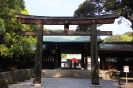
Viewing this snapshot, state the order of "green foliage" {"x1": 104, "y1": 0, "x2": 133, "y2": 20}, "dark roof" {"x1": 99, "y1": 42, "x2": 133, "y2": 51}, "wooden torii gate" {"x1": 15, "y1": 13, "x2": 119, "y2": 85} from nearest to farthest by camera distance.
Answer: "wooden torii gate" {"x1": 15, "y1": 13, "x2": 119, "y2": 85}
"green foliage" {"x1": 104, "y1": 0, "x2": 133, "y2": 20}
"dark roof" {"x1": 99, "y1": 42, "x2": 133, "y2": 51}

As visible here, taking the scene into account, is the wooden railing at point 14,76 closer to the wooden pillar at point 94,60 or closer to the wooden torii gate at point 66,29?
the wooden torii gate at point 66,29

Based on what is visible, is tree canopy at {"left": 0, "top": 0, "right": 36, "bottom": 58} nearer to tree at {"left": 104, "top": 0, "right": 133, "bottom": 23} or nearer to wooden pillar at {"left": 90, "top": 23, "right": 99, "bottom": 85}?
wooden pillar at {"left": 90, "top": 23, "right": 99, "bottom": 85}

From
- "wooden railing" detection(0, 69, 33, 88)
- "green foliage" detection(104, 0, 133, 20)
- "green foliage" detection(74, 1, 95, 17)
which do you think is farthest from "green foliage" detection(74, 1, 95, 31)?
"wooden railing" detection(0, 69, 33, 88)

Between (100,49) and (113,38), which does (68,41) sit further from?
(113,38)

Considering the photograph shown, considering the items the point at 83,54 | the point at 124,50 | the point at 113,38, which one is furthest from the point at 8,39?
the point at 113,38

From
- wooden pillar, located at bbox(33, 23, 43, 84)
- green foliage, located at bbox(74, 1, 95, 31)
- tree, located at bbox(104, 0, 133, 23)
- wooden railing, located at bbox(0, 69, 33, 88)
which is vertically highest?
green foliage, located at bbox(74, 1, 95, 31)

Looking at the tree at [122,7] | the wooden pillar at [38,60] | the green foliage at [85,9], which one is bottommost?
the wooden pillar at [38,60]

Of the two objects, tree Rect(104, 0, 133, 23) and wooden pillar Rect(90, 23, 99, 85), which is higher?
tree Rect(104, 0, 133, 23)

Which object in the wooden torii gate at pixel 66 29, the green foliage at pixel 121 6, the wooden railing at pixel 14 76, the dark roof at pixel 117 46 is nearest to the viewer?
the wooden railing at pixel 14 76

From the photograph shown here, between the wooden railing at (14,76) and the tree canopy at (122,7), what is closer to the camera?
the wooden railing at (14,76)

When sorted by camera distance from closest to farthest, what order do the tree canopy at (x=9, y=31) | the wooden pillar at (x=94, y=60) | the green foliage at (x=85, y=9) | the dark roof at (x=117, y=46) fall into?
the wooden pillar at (x=94, y=60) → the tree canopy at (x=9, y=31) → the green foliage at (x=85, y=9) → the dark roof at (x=117, y=46)

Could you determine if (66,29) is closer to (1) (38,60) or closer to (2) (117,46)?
(1) (38,60)

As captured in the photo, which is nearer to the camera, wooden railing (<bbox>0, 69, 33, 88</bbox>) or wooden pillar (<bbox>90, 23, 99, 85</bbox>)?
wooden railing (<bbox>0, 69, 33, 88</bbox>)

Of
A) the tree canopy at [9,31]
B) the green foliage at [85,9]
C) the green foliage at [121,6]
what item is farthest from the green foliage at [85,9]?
the tree canopy at [9,31]
